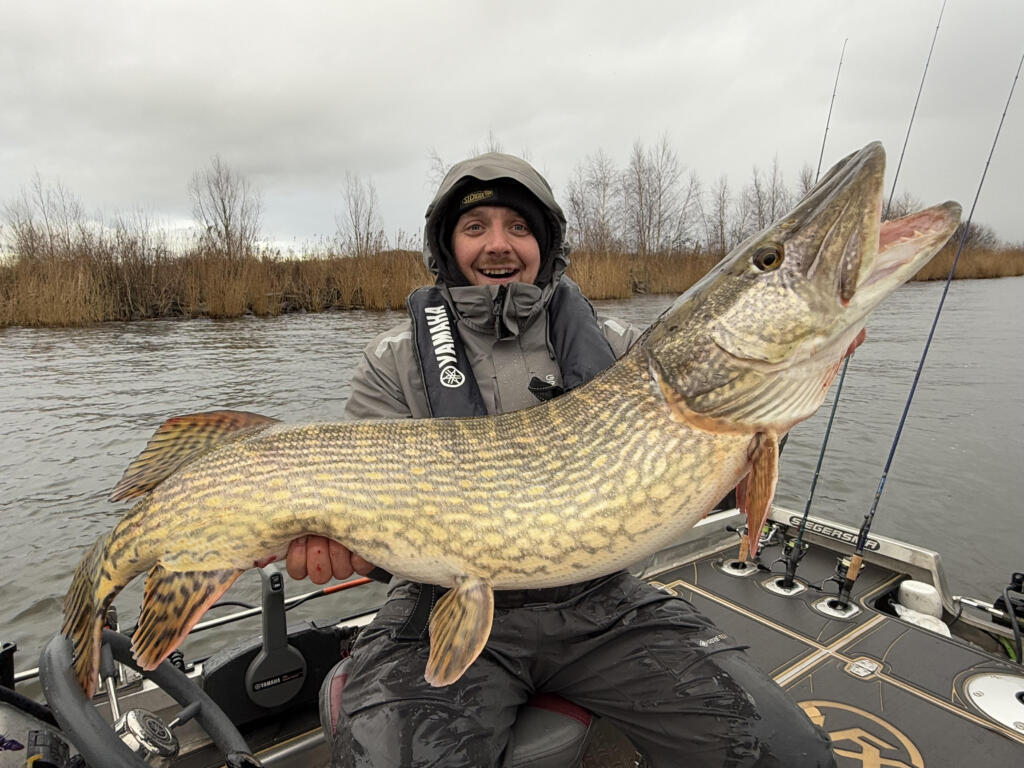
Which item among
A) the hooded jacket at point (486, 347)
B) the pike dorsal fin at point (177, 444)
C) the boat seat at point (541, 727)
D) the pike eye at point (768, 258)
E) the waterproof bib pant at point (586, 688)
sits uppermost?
the pike eye at point (768, 258)

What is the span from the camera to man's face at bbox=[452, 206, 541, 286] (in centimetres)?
225

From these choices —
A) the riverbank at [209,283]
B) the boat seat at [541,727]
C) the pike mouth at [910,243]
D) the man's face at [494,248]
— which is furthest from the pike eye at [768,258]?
the riverbank at [209,283]

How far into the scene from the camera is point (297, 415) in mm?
6355

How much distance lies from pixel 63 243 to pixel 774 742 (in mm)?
15122

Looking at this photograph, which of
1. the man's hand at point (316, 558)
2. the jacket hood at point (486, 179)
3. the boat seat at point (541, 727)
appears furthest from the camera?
the jacket hood at point (486, 179)

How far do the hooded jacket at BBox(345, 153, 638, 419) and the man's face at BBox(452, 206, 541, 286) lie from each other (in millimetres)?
112

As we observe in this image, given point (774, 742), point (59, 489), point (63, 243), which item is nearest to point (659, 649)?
point (774, 742)

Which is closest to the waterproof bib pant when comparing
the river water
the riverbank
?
the river water

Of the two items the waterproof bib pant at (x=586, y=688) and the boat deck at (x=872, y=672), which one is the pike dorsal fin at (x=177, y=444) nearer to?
the waterproof bib pant at (x=586, y=688)

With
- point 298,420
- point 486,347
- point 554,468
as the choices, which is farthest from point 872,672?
point 298,420

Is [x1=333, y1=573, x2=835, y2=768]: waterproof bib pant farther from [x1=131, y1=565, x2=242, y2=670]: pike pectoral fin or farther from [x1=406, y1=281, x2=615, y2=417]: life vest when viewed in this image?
[x1=406, y1=281, x2=615, y2=417]: life vest

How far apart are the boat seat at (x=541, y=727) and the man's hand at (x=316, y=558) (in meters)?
0.27

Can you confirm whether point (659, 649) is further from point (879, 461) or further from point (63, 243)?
point (63, 243)

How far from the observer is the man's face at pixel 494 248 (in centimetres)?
225
